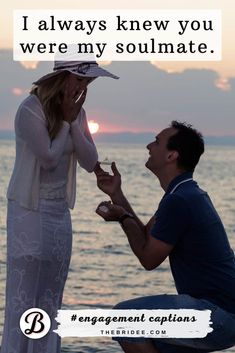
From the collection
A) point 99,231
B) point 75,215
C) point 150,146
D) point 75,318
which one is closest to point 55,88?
point 150,146

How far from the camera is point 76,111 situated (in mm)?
5148

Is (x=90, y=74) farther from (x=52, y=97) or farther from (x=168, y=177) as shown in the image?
(x=168, y=177)

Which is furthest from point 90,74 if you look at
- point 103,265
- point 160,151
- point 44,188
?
point 103,265

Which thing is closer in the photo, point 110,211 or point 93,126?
point 110,211

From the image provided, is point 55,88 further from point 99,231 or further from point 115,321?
point 99,231

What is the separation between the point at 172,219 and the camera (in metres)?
4.82

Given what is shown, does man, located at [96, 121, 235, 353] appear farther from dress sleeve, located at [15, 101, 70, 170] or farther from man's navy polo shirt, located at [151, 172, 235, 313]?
dress sleeve, located at [15, 101, 70, 170]

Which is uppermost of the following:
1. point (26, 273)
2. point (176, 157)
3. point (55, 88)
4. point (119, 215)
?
point (55, 88)

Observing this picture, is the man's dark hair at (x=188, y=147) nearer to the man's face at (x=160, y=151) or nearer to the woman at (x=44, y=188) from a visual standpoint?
the man's face at (x=160, y=151)

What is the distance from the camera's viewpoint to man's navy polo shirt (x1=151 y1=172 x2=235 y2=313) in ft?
15.8

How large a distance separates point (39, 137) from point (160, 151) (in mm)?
647

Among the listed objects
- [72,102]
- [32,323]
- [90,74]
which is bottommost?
[32,323]

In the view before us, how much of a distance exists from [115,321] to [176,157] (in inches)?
36.7

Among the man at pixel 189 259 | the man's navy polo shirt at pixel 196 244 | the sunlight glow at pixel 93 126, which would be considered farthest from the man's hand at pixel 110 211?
the sunlight glow at pixel 93 126
